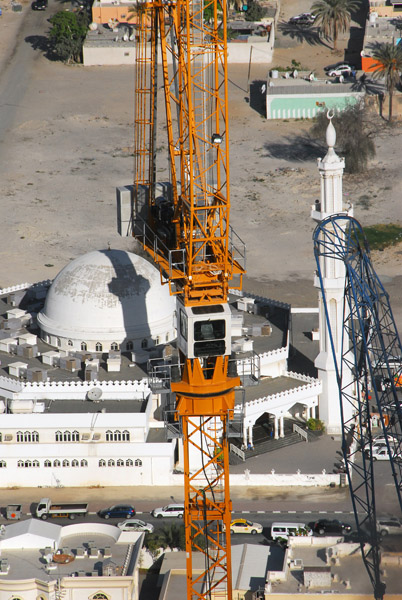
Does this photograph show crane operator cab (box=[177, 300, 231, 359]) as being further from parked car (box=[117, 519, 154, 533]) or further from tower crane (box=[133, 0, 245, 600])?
parked car (box=[117, 519, 154, 533])

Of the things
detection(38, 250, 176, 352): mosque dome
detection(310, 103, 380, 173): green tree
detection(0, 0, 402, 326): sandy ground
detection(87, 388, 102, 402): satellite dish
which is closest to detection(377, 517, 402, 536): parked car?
detection(87, 388, 102, 402): satellite dish

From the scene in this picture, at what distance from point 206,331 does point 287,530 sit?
24.6 m

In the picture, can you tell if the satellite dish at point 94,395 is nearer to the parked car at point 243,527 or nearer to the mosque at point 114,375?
the mosque at point 114,375

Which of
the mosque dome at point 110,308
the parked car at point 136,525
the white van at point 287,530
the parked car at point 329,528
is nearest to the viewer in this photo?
the white van at point 287,530

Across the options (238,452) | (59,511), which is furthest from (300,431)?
(59,511)

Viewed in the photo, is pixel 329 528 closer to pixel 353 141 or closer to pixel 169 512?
pixel 169 512

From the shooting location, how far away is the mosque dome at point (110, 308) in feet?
413

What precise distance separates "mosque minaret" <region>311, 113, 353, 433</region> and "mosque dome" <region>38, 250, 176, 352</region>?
13968mm

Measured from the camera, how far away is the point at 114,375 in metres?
123

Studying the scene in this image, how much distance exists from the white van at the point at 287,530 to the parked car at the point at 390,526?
6.34m

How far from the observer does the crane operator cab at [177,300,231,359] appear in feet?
288

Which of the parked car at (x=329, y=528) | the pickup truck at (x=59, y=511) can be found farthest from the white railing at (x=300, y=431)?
the pickup truck at (x=59, y=511)

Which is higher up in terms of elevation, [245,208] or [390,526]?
[390,526]

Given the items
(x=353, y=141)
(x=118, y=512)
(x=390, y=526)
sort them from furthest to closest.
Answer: (x=353, y=141) < (x=118, y=512) < (x=390, y=526)
